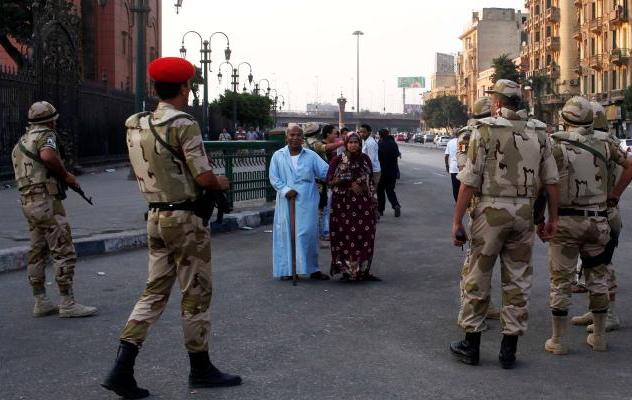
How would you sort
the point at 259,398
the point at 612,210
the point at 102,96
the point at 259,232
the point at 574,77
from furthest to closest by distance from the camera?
the point at 574,77, the point at 102,96, the point at 259,232, the point at 612,210, the point at 259,398

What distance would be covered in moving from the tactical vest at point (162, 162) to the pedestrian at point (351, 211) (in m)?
4.06

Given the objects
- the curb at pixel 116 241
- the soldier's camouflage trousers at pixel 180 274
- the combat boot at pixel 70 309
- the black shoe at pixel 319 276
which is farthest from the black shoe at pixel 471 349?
the curb at pixel 116 241

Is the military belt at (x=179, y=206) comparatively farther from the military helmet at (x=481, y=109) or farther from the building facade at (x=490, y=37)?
the building facade at (x=490, y=37)

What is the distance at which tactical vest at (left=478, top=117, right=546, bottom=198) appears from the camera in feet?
17.5

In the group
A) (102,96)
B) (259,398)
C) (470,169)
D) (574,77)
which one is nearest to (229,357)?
(259,398)

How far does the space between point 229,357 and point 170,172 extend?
146 cm

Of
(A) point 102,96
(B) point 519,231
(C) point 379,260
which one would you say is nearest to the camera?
(B) point 519,231

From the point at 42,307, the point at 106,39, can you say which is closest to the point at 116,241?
the point at 42,307

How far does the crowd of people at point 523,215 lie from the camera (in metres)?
5.36

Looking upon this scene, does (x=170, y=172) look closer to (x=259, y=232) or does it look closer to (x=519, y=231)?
(x=519, y=231)

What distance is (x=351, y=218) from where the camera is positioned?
8.83 meters

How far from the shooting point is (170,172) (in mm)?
4754

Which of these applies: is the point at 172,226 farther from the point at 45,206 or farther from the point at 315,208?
the point at 315,208

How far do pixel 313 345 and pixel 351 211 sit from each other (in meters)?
3.03
